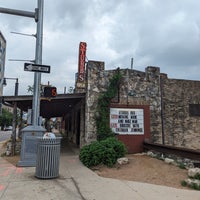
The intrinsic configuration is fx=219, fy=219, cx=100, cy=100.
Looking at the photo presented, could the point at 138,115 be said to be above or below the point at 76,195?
above

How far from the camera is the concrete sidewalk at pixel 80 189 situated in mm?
4758

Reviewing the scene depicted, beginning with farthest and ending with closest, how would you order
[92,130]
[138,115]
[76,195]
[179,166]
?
[138,115]
[92,130]
[179,166]
[76,195]

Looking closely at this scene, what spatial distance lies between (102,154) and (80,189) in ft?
9.92

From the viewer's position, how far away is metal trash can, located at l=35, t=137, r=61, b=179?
6062mm

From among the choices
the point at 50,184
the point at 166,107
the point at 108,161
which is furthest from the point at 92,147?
the point at 166,107

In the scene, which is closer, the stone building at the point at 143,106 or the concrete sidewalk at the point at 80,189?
the concrete sidewalk at the point at 80,189

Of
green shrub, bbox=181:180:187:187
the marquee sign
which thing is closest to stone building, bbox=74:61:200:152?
the marquee sign

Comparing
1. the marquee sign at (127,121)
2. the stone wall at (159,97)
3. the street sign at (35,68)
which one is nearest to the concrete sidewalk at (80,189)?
the street sign at (35,68)

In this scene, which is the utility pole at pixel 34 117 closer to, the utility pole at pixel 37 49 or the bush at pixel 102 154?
the utility pole at pixel 37 49

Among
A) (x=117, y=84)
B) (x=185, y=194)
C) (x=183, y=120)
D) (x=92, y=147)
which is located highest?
(x=117, y=84)

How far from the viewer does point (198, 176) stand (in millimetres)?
5980

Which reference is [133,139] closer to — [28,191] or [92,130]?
[92,130]

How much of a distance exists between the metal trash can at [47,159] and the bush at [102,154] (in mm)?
2234

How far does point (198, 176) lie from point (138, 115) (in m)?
5.70
